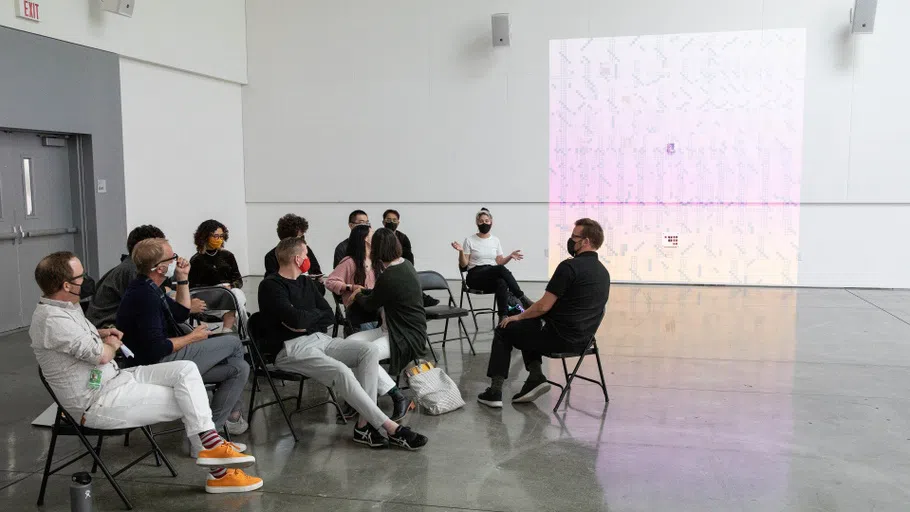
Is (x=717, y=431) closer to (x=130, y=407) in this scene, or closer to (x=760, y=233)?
(x=130, y=407)

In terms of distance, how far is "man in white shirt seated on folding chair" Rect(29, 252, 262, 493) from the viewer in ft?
10.1

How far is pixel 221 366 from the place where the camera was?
3951mm

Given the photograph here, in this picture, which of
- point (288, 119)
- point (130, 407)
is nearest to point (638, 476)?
point (130, 407)

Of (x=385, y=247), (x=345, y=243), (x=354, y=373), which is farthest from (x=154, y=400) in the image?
(x=345, y=243)

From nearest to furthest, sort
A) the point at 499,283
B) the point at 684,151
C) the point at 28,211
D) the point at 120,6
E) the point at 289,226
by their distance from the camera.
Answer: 1. the point at 289,226
2. the point at 499,283
3. the point at 28,211
4. the point at 120,6
5. the point at 684,151

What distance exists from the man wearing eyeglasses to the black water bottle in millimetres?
531

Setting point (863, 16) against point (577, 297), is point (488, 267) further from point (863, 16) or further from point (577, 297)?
point (863, 16)

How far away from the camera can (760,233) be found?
31.6 feet

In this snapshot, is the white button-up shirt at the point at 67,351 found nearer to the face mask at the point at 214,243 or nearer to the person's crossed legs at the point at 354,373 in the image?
the person's crossed legs at the point at 354,373

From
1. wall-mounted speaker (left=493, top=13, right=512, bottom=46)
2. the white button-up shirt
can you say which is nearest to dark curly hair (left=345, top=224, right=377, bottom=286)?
the white button-up shirt

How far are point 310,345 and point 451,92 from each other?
21.7 ft

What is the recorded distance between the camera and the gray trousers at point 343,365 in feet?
13.0

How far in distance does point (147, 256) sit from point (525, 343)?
2.23 m

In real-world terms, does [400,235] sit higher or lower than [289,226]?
lower
